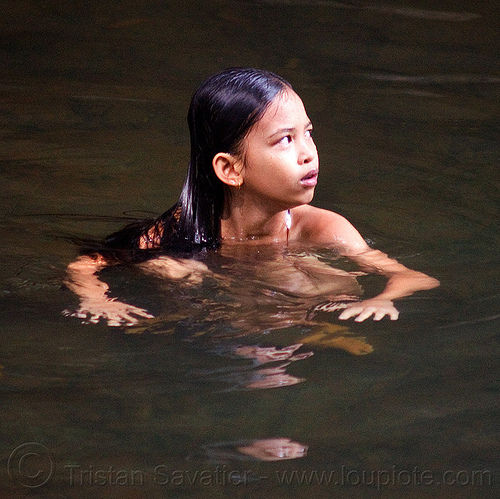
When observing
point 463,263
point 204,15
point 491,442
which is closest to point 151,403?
point 491,442

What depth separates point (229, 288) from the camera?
301 cm

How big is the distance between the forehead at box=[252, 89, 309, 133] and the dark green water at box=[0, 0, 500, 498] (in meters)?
0.59

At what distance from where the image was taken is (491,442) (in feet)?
7.05

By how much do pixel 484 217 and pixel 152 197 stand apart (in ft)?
5.03

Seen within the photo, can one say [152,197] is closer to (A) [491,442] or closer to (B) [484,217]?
A: (B) [484,217]

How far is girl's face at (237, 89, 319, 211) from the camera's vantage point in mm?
2918

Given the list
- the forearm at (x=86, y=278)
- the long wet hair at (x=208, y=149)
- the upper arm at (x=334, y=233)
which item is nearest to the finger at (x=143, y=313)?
the forearm at (x=86, y=278)

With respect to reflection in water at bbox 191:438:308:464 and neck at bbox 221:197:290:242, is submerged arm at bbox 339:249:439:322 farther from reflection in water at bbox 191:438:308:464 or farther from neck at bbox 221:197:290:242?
reflection in water at bbox 191:438:308:464

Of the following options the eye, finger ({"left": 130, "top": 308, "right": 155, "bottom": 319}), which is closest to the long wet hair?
the eye

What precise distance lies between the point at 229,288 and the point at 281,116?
611 mm

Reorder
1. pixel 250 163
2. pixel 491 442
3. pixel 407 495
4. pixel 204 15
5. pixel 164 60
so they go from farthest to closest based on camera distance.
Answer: pixel 204 15
pixel 164 60
pixel 250 163
pixel 491 442
pixel 407 495

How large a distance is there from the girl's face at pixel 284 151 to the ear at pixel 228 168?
0.05m

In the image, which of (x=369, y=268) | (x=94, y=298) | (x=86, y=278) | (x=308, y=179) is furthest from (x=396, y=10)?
(x=94, y=298)

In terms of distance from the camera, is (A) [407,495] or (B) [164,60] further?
(B) [164,60]
